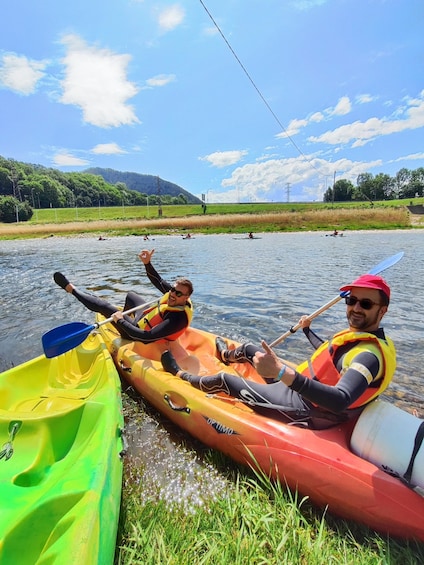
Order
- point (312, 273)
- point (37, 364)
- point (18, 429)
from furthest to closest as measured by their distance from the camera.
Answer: point (312, 273) → point (37, 364) → point (18, 429)

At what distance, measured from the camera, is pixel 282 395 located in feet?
9.97

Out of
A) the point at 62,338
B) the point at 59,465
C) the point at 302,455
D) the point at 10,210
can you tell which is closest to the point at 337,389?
the point at 302,455

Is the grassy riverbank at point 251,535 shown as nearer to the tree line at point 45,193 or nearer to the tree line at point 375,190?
the tree line at point 45,193

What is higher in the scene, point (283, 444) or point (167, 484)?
point (283, 444)

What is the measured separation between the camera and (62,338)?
13.5ft

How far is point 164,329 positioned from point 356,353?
97.2 inches

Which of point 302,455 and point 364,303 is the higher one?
point 364,303

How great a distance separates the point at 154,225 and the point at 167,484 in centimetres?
4285

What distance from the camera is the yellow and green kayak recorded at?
175 cm

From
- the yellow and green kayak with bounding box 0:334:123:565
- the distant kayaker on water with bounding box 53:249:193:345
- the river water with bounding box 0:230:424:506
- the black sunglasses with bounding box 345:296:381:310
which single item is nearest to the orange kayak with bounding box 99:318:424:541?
the river water with bounding box 0:230:424:506

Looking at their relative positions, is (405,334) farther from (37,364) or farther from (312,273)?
(312,273)

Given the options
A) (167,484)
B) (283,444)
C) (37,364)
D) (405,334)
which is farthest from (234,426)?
(405,334)

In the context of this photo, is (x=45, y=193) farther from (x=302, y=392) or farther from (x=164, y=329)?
(x=302, y=392)

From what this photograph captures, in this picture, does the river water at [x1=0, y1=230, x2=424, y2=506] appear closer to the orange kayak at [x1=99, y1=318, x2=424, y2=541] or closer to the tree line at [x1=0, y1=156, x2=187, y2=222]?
the orange kayak at [x1=99, y1=318, x2=424, y2=541]
